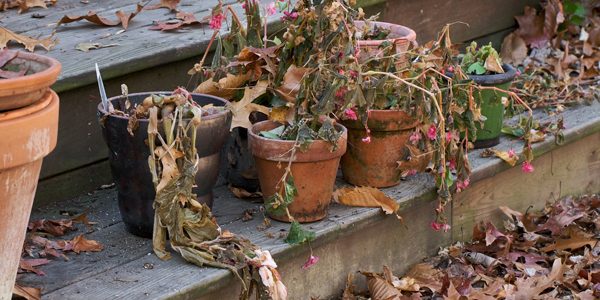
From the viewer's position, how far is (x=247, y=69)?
3.16 meters

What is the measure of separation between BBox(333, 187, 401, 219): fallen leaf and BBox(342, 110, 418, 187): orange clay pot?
0.09 meters

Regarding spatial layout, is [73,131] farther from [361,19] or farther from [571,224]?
[571,224]

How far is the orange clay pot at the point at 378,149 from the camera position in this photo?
10.4 ft

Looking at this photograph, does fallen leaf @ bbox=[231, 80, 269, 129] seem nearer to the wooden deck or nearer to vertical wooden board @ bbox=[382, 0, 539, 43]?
the wooden deck

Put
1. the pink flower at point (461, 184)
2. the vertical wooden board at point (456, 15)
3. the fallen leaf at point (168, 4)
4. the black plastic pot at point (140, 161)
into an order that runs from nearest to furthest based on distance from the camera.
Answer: the black plastic pot at point (140, 161) → the pink flower at point (461, 184) → the fallen leaf at point (168, 4) → the vertical wooden board at point (456, 15)

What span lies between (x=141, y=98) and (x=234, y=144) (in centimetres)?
41

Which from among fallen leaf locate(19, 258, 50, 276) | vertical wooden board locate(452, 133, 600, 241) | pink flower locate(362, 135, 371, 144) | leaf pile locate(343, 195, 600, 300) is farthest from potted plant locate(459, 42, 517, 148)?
fallen leaf locate(19, 258, 50, 276)

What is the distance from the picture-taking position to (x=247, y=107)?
10.1 ft

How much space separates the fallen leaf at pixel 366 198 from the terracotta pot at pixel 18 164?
1082 mm

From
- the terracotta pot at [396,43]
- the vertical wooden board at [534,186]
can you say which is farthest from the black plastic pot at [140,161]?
the vertical wooden board at [534,186]

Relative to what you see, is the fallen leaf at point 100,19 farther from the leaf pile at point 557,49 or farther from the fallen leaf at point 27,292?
the leaf pile at point 557,49

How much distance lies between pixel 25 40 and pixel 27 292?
1011 millimetres

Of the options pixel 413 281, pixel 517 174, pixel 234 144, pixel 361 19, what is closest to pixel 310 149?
pixel 234 144

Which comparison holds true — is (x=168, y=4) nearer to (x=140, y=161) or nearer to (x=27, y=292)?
(x=140, y=161)
